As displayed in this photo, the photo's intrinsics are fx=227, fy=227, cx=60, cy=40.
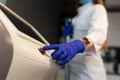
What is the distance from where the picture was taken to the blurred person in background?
1272 mm

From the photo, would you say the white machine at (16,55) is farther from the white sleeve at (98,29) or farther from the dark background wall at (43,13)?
the dark background wall at (43,13)

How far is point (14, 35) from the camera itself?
0.90 meters

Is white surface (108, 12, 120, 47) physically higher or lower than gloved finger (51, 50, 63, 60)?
lower

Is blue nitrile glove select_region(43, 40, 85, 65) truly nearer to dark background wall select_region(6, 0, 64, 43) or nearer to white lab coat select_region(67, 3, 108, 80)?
white lab coat select_region(67, 3, 108, 80)

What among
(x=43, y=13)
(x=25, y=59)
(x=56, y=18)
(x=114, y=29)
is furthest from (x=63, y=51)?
(x=114, y=29)

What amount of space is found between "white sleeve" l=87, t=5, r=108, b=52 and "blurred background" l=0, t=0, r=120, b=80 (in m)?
0.32

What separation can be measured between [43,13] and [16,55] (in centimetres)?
171

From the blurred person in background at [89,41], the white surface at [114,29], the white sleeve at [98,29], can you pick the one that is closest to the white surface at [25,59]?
the blurred person in background at [89,41]

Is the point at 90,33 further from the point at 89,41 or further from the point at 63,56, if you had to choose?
the point at 63,56

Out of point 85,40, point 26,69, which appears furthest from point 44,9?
point 26,69

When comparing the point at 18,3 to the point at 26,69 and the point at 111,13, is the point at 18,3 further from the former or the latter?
the point at 111,13

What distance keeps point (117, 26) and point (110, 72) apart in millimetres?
724

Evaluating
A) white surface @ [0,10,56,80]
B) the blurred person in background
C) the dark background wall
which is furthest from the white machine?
the dark background wall

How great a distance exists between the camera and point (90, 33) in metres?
1.31
